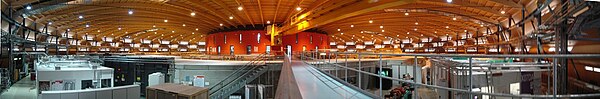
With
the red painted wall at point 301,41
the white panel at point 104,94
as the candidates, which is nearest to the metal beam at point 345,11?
the red painted wall at point 301,41

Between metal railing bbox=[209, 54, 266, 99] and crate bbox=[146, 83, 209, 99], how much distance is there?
4249mm

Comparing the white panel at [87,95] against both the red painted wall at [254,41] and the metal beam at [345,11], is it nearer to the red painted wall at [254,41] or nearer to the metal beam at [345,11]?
the metal beam at [345,11]

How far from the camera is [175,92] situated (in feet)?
28.6

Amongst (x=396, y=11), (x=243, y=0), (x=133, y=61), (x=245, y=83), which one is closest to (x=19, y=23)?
(x=133, y=61)

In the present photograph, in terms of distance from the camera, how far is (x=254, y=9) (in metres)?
24.7

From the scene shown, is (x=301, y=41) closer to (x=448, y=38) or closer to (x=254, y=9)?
(x=254, y=9)

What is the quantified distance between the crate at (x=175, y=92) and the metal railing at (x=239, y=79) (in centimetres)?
425

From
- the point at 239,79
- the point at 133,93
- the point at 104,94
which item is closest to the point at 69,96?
the point at 104,94

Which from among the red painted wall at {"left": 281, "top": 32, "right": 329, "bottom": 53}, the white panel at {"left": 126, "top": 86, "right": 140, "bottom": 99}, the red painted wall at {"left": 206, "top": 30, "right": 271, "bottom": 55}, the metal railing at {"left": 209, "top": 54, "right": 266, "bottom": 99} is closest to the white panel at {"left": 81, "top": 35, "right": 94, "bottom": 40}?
the red painted wall at {"left": 206, "top": 30, "right": 271, "bottom": 55}

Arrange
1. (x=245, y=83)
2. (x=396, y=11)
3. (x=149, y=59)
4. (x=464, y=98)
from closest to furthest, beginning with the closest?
(x=464, y=98)
(x=245, y=83)
(x=149, y=59)
(x=396, y=11)

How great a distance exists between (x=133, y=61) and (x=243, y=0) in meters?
8.28

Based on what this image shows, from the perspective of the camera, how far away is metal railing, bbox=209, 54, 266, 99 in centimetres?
1439

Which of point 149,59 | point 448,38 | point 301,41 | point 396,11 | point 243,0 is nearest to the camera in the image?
point 149,59

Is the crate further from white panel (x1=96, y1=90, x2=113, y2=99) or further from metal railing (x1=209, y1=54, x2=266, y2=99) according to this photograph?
metal railing (x1=209, y1=54, x2=266, y2=99)
